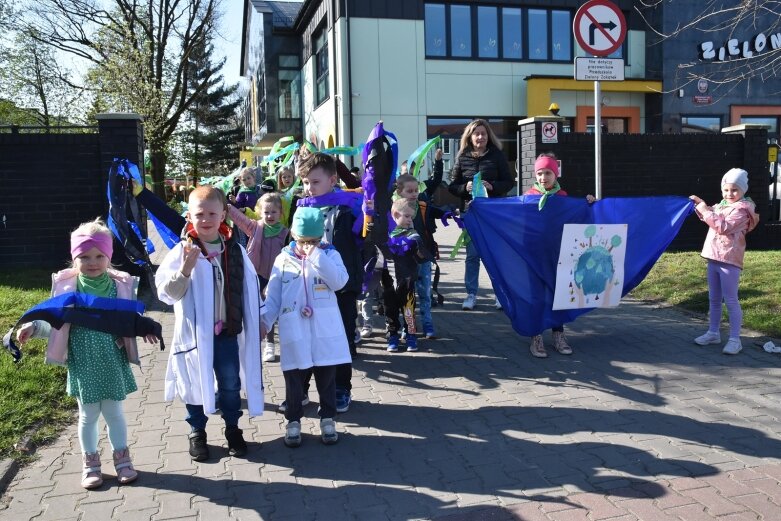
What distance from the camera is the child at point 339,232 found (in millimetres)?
5004

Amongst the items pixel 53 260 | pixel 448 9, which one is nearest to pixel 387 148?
pixel 53 260

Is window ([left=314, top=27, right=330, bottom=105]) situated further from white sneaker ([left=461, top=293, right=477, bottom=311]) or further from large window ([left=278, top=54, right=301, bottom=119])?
white sneaker ([left=461, top=293, right=477, bottom=311])

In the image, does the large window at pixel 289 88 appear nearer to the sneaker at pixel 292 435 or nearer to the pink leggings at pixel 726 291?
the pink leggings at pixel 726 291

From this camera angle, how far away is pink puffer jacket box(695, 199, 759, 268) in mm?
6043

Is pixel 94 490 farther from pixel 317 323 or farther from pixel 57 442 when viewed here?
pixel 317 323

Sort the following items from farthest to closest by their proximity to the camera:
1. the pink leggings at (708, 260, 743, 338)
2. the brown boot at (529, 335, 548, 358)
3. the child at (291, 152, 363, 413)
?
1. the brown boot at (529, 335, 548, 358)
2. the pink leggings at (708, 260, 743, 338)
3. the child at (291, 152, 363, 413)

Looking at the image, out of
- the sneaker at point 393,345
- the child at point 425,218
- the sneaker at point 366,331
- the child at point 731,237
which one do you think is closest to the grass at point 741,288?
the child at point 731,237

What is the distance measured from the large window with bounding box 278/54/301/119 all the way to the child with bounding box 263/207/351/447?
26929 mm

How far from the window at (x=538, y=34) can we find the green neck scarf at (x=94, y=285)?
2182 centimetres

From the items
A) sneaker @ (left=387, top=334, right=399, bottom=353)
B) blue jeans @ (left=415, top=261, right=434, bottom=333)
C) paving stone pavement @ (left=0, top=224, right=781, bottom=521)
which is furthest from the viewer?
blue jeans @ (left=415, top=261, right=434, bottom=333)

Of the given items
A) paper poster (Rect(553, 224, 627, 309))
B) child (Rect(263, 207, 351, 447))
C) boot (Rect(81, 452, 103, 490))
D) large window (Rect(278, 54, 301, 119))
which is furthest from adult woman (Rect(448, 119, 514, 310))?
large window (Rect(278, 54, 301, 119))

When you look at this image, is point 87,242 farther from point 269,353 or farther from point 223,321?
point 269,353

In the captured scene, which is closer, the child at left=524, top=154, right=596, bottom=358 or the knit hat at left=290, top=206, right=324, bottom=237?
the knit hat at left=290, top=206, right=324, bottom=237

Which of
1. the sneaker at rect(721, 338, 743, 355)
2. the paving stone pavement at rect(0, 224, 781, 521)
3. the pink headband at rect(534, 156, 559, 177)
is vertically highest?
the pink headband at rect(534, 156, 559, 177)
